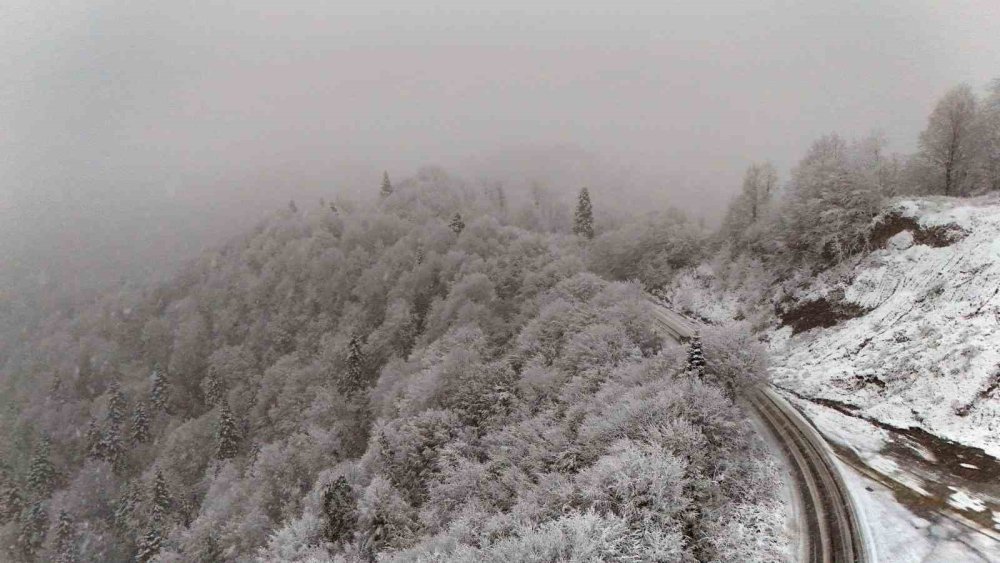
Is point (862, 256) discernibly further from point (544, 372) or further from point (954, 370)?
point (544, 372)

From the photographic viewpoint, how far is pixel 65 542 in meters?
80.1

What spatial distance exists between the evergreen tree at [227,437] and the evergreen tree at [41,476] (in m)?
46.2

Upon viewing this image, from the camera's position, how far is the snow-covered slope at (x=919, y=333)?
27.3m

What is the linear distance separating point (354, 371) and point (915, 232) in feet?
248

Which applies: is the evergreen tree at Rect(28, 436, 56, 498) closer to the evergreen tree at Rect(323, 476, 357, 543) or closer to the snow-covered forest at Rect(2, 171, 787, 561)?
the snow-covered forest at Rect(2, 171, 787, 561)

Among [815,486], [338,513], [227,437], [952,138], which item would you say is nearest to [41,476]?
[227,437]

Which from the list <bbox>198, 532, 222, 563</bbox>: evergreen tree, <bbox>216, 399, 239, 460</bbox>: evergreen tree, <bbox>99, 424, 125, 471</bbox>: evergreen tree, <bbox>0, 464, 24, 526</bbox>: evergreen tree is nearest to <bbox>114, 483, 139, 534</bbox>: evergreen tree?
<bbox>99, 424, 125, 471</bbox>: evergreen tree

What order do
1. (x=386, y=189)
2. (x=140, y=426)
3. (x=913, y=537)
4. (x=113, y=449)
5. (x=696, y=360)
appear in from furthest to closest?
1. (x=386, y=189)
2. (x=140, y=426)
3. (x=113, y=449)
4. (x=696, y=360)
5. (x=913, y=537)

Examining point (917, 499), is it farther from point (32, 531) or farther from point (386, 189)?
point (386, 189)

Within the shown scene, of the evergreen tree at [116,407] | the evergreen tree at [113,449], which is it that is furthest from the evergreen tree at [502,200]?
the evergreen tree at [113,449]

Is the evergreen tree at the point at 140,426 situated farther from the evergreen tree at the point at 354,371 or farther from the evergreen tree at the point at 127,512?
the evergreen tree at the point at 354,371

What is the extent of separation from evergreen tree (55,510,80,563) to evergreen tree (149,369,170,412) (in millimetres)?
26425

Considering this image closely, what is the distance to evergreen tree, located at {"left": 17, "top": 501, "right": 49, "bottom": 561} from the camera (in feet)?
270

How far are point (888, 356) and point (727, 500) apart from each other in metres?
19.9
